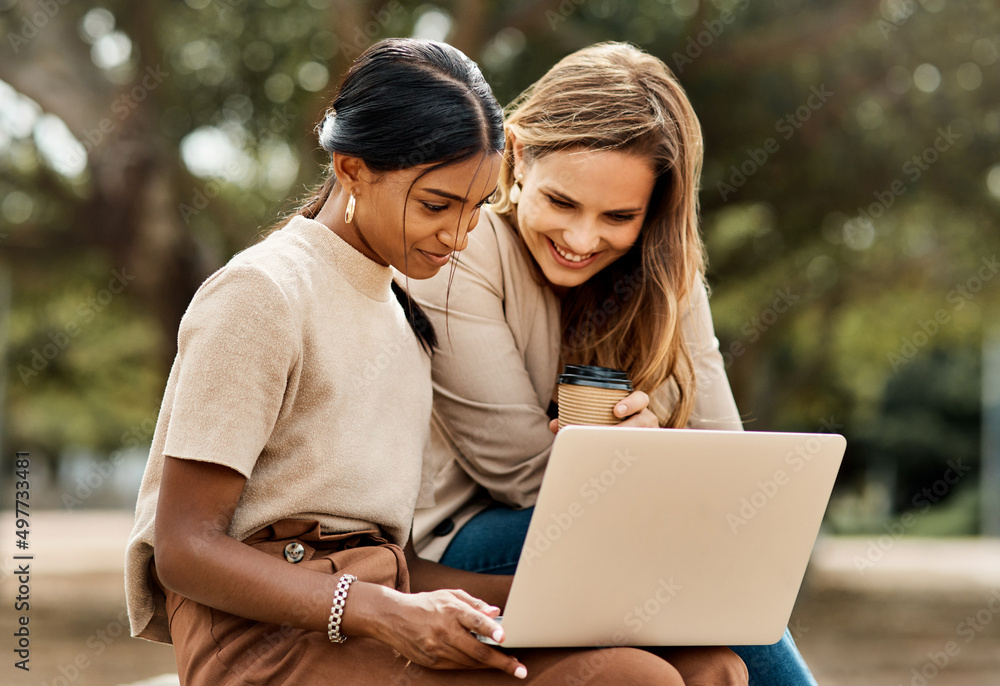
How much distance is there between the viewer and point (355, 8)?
6141 millimetres

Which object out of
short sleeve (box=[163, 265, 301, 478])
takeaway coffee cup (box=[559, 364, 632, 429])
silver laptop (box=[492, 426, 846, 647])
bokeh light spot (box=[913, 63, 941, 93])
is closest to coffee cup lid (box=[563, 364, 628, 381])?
takeaway coffee cup (box=[559, 364, 632, 429])

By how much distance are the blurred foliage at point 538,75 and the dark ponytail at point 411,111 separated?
10.2 feet

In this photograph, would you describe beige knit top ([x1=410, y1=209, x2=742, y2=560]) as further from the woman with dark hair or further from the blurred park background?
the blurred park background

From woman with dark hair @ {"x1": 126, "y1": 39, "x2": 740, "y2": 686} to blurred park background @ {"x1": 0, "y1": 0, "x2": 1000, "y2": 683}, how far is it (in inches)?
115

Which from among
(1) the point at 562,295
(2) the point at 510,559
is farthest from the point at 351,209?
(1) the point at 562,295

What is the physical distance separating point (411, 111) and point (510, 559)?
1.10 meters

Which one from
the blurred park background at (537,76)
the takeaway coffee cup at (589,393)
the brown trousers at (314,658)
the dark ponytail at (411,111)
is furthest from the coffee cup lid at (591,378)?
the blurred park background at (537,76)

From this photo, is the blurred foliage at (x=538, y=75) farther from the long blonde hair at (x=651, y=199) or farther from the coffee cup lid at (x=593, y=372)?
the coffee cup lid at (x=593, y=372)

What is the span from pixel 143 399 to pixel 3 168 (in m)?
13.3

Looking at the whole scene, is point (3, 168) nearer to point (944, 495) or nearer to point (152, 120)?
point (152, 120)

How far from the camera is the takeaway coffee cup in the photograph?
2184mm

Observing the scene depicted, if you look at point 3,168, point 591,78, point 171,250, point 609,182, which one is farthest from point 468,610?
point 3,168

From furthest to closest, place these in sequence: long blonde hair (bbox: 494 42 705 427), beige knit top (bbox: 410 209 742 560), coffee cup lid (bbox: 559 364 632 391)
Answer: long blonde hair (bbox: 494 42 705 427) → beige knit top (bbox: 410 209 742 560) → coffee cup lid (bbox: 559 364 632 391)

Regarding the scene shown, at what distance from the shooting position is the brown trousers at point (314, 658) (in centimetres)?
163
